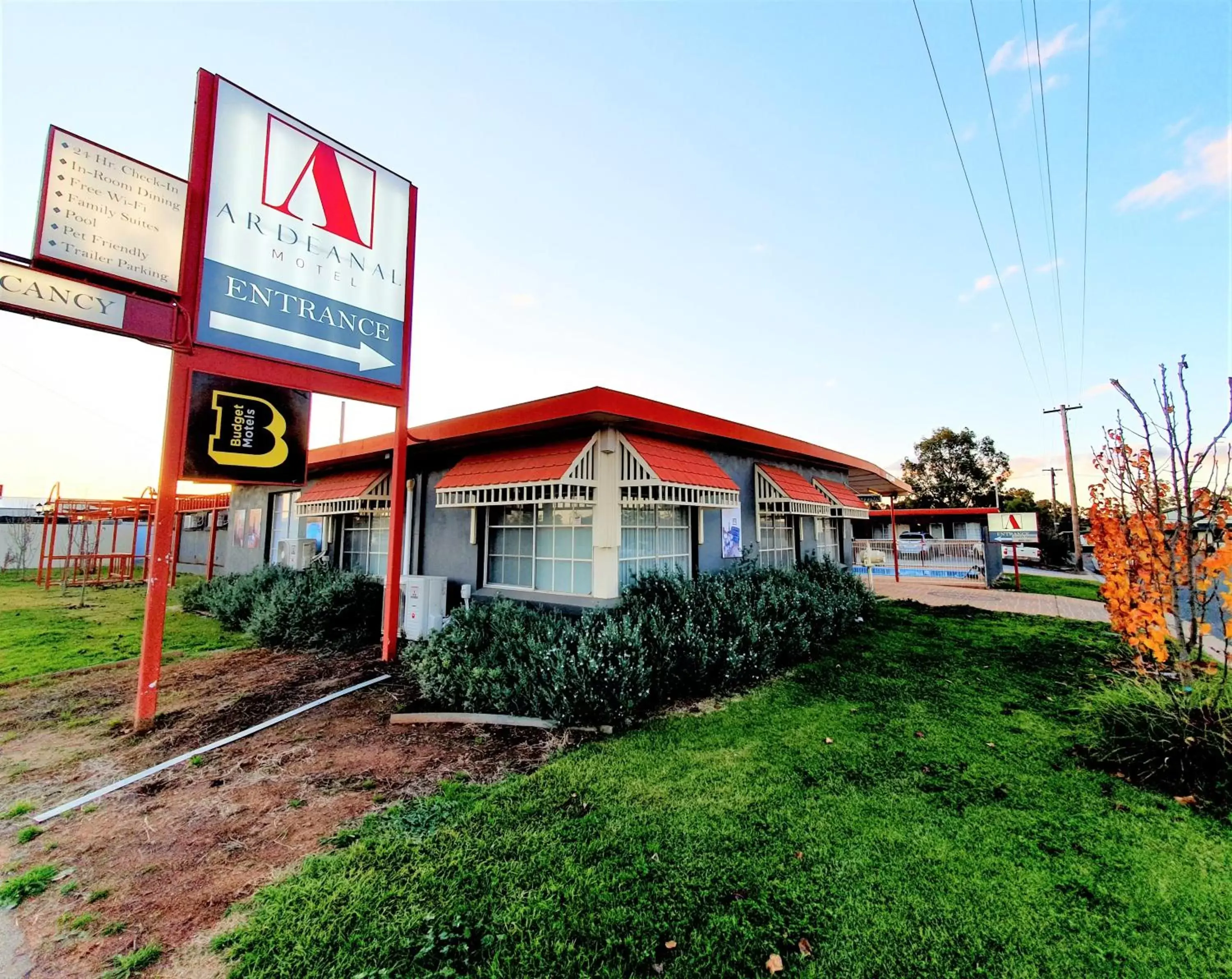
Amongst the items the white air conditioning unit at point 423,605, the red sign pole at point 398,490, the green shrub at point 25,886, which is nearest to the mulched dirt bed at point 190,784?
the green shrub at point 25,886

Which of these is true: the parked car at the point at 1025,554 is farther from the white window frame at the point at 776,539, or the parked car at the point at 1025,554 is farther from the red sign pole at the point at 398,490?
the red sign pole at the point at 398,490

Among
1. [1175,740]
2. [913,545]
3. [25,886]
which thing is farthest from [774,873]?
[913,545]

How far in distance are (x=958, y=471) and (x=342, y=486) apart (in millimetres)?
41071

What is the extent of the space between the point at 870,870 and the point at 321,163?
935 cm

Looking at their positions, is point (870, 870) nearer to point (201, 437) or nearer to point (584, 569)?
point (584, 569)

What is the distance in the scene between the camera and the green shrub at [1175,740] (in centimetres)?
364

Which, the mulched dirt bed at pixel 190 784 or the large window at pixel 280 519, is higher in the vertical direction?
the large window at pixel 280 519

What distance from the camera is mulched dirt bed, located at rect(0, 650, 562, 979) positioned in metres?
2.56

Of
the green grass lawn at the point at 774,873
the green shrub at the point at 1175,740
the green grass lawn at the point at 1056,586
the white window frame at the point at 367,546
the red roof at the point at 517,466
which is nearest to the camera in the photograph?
the green grass lawn at the point at 774,873

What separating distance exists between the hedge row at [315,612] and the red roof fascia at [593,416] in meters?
3.10

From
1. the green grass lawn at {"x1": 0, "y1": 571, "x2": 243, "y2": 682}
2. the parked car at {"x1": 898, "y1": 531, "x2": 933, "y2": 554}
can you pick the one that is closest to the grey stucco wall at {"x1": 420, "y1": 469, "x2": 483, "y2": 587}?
the green grass lawn at {"x1": 0, "y1": 571, "x2": 243, "y2": 682}

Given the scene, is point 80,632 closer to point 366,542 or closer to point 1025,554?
point 366,542

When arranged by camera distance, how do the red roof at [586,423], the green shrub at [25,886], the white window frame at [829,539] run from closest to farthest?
the green shrub at [25,886] < the red roof at [586,423] < the white window frame at [829,539]

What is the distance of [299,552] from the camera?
11711 millimetres
